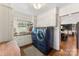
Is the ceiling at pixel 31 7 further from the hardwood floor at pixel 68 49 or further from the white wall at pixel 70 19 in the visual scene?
the hardwood floor at pixel 68 49

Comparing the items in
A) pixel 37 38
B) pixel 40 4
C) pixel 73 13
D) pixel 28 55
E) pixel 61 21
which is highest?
pixel 40 4

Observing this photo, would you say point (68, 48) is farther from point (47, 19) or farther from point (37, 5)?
point (37, 5)

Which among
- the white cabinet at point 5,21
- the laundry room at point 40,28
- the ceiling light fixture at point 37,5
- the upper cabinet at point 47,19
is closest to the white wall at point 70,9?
the laundry room at point 40,28

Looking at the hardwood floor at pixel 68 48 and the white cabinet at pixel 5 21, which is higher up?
the white cabinet at pixel 5 21

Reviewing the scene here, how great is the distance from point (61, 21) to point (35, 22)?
1.18 feet

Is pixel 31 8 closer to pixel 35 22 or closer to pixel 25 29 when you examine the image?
pixel 35 22

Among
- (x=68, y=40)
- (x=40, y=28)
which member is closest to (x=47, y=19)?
(x=40, y=28)

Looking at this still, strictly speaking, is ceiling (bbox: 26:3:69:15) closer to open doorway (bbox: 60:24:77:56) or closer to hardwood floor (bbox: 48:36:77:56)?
open doorway (bbox: 60:24:77:56)

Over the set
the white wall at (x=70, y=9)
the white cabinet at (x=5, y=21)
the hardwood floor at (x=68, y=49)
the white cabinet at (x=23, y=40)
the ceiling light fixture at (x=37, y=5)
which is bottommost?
the hardwood floor at (x=68, y=49)

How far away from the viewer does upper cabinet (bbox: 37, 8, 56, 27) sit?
1582 millimetres

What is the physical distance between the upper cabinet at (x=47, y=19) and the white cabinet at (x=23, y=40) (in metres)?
0.23

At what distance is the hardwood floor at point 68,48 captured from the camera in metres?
1.55

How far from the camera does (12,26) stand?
156cm

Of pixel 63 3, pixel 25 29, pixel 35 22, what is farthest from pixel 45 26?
pixel 63 3
